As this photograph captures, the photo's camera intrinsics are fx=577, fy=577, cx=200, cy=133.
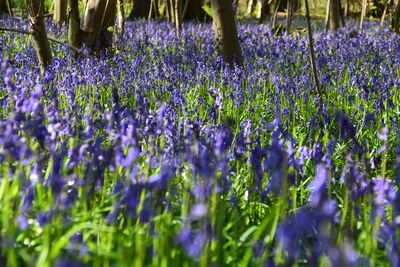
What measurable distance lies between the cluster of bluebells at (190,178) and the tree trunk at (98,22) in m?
2.33

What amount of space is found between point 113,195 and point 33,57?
5071 millimetres

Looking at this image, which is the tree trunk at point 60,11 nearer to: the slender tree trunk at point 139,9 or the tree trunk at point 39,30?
the tree trunk at point 39,30

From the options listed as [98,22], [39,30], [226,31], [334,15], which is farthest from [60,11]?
[334,15]

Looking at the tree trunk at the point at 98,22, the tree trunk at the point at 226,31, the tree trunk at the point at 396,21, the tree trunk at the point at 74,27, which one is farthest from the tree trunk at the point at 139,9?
the tree trunk at the point at 226,31

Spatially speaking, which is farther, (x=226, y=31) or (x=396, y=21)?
(x=396, y=21)

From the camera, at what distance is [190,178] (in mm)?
2791

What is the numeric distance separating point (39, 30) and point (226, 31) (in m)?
2.46

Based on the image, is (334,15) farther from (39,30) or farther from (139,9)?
(39,30)

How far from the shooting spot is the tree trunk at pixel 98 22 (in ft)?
28.0

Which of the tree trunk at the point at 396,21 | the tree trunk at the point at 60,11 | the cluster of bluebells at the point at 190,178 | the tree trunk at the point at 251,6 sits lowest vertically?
the tree trunk at the point at 251,6

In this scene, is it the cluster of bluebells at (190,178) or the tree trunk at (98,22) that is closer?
the cluster of bluebells at (190,178)

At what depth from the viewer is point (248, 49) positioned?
8.86 metres

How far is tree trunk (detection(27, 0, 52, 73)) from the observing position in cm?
589

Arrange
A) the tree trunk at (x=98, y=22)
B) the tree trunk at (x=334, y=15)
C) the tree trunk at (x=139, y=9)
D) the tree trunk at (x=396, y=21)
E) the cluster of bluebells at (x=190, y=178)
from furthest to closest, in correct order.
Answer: the tree trunk at (x=139, y=9), the tree trunk at (x=334, y=15), the tree trunk at (x=396, y=21), the tree trunk at (x=98, y=22), the cluster of bluebells at (x=190, y=178)
